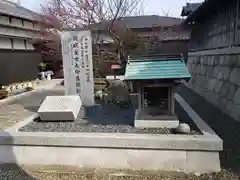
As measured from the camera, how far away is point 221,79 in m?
6.80

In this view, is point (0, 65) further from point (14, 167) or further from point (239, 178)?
point (239, 178)

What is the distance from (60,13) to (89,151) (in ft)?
31.4

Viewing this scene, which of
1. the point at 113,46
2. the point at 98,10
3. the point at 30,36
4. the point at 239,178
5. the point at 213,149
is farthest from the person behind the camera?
the point at 30,36

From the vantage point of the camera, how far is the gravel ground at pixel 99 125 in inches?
164

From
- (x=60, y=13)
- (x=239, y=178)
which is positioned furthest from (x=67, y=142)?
(x=60, y=13)

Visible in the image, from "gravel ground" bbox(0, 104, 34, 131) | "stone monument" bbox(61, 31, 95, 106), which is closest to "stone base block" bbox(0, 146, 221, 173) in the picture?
"gravel ground" bbox(0, 104, 34, 131)

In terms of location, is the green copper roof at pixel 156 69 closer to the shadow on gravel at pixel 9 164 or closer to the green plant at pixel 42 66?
the shadow on gravel at pixel 9 164

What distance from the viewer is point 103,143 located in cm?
371

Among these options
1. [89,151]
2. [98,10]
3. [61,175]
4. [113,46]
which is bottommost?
[61,175]

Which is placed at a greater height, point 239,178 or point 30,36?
point 30,36

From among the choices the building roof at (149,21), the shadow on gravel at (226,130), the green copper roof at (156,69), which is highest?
the building roof at (149,21)

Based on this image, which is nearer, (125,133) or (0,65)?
(125,133)

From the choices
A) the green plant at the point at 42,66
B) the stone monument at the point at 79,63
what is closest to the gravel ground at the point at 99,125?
the stone monument at the point at 79,63

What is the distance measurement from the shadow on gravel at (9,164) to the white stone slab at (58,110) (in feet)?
3.14
